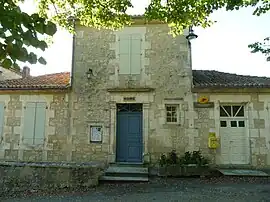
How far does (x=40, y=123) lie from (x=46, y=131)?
0.39 meters

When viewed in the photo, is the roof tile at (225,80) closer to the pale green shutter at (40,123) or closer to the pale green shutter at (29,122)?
the pale green shutter at (40,123)

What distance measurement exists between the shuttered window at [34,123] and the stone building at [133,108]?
0.04 meters

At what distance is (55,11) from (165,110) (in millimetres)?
4970

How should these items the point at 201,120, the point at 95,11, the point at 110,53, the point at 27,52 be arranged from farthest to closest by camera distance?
the point at 110,53 → the point at 201,120 → the point at 95,11 → the point at 27,52

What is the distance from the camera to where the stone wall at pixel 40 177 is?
7.35 meters

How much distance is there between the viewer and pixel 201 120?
10117 mm

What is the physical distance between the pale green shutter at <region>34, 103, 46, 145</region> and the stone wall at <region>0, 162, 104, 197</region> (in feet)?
9.89

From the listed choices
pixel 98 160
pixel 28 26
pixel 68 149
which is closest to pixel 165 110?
pixel 98 160

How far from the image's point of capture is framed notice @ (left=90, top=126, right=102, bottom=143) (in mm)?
10370

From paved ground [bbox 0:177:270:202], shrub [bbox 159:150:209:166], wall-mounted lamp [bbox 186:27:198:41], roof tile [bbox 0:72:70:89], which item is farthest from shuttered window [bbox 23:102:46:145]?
wall-mounted lamp [bbox 186:27:198:41]

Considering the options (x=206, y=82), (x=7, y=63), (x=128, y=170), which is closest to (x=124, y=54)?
(x=206, y=82)

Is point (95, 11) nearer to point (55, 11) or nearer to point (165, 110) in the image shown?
point (55, 11)

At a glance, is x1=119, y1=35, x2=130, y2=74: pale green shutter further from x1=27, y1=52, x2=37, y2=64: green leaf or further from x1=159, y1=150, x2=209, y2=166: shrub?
x1=27, y1=52, x2=37, y2=64: green leaf

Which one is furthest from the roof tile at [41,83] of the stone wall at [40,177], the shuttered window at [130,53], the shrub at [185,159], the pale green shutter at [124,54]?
the shrub at [185,159]
